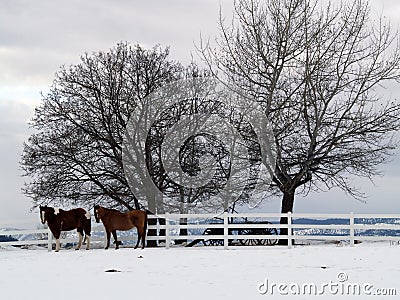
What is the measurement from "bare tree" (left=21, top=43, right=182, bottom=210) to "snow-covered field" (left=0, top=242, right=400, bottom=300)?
4700mm

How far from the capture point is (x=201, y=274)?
12.4 m

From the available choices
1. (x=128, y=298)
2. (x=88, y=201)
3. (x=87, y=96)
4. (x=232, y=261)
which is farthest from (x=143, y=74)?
(x=128, y=298)

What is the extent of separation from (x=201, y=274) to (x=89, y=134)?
10.8 m

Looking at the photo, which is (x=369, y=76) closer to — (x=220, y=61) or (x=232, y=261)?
(x=220, y=61)

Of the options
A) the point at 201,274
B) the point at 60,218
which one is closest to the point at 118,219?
the point at 60,218

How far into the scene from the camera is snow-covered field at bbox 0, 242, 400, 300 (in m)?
10.3

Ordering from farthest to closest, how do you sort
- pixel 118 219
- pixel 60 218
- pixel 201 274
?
pixel 118 219, pixel 60 218, pixel 201 274

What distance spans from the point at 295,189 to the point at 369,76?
4.83 m

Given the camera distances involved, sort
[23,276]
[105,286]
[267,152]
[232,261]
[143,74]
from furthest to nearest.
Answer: [143,74], [267,152], [232,261], [23,276], [105,286]

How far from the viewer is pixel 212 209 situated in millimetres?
22359

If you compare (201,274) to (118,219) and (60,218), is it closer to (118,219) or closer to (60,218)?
(118,219)

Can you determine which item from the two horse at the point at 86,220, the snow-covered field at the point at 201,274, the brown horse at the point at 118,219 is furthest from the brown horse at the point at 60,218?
the snow-covered field at the point at 201,274

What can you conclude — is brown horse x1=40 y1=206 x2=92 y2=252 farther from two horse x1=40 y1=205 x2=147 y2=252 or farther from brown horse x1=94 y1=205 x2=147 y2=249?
brown horse x1=94 y1=205 x2=147 y2=249

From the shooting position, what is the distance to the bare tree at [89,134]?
71.3 ft
